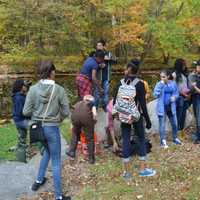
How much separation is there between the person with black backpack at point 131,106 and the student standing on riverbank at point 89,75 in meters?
1.47

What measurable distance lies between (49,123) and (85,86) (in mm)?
2768

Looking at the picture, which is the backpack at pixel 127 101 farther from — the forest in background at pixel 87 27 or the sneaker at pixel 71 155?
the forest in background at pixel 87 27

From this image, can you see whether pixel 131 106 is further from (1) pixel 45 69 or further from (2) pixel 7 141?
(2) pixel 7 141

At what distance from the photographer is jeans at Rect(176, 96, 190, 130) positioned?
9.11m

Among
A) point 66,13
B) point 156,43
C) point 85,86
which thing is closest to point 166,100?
point 85,86

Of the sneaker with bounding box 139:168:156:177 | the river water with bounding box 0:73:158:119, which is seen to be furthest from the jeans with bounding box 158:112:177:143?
the river water with bounding box 0:73:158:119

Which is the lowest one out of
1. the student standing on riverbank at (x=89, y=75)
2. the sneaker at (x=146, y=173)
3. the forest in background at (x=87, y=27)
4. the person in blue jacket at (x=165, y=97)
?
the sneaker at (x=146, y=173)

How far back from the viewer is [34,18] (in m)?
17.1

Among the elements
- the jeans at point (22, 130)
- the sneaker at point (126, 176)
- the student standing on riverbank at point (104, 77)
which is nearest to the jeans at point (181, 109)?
the student standing on riverbank at point (104, 77)

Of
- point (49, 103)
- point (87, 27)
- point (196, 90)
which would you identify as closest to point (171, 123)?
point (196, 90)

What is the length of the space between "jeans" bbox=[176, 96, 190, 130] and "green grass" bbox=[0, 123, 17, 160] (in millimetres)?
3576

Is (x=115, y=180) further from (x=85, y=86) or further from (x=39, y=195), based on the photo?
(x=85, y=86)

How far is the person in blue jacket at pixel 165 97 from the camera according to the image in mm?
8555

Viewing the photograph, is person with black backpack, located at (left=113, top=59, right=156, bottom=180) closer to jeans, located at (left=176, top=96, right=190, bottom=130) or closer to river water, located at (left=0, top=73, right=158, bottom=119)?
jeans, located at (left=176, top=96, right=190, bottom=130)
